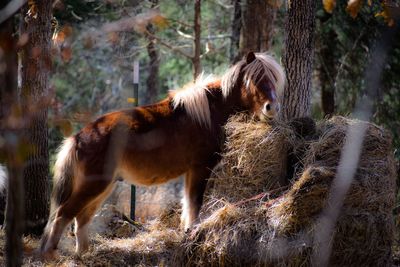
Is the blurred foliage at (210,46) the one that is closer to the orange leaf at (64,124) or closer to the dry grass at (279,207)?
the dry grass at (279,207)

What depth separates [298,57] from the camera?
21.4 feet

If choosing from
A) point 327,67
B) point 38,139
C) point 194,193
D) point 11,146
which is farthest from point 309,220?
point 327,67

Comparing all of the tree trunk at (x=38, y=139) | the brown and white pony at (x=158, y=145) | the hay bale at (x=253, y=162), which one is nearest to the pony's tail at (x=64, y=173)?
the brown and white pony at (x=158, y=145)

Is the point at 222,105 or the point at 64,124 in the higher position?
the point at 64,124

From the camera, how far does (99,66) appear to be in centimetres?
1734

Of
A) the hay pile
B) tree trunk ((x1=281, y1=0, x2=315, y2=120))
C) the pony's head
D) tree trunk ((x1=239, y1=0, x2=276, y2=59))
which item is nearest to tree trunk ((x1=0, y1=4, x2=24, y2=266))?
the hay pile

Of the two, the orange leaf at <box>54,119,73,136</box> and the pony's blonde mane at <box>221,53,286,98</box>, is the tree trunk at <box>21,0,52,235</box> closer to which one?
the pony's blonde mane at <box>221,53,286,98</box>

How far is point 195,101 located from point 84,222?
1.77 metres

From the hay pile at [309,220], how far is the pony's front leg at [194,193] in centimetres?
60

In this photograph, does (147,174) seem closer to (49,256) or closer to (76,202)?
(76,202)

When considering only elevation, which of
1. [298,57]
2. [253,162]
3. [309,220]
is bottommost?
[309,220]

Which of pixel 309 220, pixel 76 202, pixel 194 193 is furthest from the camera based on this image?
pixel 194 193

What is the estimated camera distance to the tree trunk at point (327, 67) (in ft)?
38.0

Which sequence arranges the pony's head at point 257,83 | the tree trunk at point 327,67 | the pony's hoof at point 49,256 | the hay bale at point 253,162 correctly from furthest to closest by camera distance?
1. the tree trunk at point 327,67
2. the pony's head at point 257,83
3. the pony's hoof at point 49,256
4. the hay bale at point 253,162
